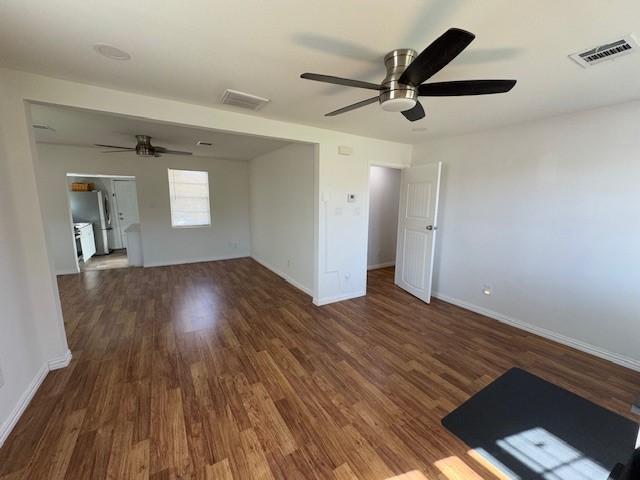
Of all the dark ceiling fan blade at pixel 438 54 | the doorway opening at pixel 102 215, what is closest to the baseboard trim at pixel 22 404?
the dark ceiling fan blade at pixel 438 54

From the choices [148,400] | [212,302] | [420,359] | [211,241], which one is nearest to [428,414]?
[420,359]

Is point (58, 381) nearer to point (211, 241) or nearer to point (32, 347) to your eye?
point (32, 347)

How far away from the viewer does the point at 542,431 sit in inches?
67.1

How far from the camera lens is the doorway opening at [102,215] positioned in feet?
20.0

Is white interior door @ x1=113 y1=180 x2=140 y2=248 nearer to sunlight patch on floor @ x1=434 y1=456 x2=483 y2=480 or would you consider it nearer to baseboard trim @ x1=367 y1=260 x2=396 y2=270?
baseboard trim @ x1=367 y1=260 x2=396 y2=270

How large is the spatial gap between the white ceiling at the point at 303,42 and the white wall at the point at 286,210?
1732 millimetres

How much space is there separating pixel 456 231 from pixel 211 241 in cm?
507

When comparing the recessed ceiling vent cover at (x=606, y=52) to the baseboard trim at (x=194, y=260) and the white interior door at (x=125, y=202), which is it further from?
the white interior door at (x=125, y=202)

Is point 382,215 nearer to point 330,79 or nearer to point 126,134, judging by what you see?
point 330,79

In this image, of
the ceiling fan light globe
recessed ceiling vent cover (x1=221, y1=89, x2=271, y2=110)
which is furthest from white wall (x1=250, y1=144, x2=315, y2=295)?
the ceiling fan light globe

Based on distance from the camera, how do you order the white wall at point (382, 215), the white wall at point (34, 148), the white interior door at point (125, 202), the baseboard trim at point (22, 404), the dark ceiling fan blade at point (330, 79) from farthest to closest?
the white interior door at point (125, 202)
the white wall at point (382, 215)
the white wall at point (34, 148)
the baseboard trim at point (22, 404)
the dark ceiling fan blade at point (330, 79)

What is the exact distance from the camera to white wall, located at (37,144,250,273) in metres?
4.72

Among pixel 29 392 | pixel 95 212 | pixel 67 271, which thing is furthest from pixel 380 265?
pixel 95 212

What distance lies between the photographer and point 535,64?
1.68m
